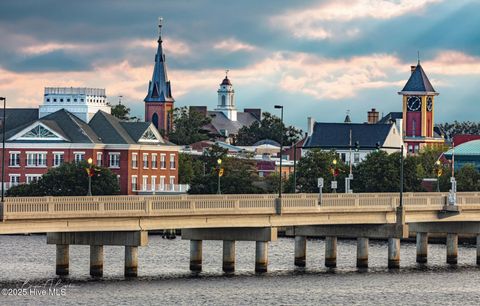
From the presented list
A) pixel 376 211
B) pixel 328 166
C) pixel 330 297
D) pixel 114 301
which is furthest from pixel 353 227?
pixel 328 166

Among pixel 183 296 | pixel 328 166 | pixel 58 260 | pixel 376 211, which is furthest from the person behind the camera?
pixel 328 166

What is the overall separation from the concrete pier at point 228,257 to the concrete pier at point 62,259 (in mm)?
10721

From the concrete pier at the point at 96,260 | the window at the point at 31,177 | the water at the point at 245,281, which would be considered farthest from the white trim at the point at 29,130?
the concrete pier at the point at 96,260

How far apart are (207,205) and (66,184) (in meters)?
71.4

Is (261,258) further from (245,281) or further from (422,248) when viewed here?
(422,248)

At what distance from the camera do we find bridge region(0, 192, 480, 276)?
9681 centimetres

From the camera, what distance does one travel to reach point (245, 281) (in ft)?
342

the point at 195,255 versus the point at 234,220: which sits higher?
the point at 234,220

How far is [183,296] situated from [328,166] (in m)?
98.2

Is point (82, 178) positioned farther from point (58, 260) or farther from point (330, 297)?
point (330, 297)

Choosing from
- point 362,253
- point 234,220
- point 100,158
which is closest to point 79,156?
point 100,158

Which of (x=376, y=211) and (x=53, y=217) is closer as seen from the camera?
(x=53, y=217)

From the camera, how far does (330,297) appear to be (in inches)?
3792

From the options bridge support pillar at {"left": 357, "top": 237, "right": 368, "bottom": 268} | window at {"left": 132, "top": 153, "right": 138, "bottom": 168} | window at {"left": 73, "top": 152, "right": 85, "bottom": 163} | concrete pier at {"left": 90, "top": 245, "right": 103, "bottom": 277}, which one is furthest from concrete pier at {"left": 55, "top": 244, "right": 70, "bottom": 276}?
window at {"left": 132, "top": 153, "right": 138, "bottom": 168}
